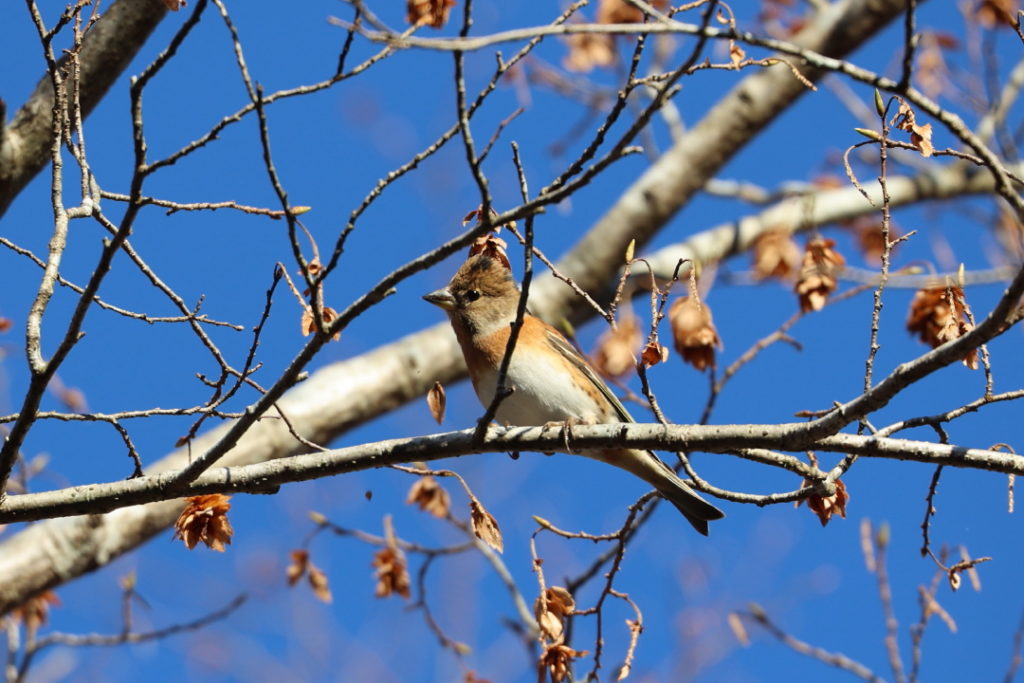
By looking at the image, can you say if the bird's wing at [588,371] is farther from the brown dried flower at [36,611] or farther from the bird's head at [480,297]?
the brown dried flower at [36,611]

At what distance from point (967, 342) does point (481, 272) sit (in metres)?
2.93

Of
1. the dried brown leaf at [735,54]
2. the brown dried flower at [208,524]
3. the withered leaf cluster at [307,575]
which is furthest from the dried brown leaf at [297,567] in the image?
the dried brown leaf at [735,54]

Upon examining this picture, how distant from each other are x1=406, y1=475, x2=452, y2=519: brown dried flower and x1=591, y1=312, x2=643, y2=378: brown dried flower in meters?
0.97

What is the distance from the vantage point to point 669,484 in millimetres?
4508

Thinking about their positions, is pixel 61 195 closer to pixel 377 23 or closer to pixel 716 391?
pixel 377 23

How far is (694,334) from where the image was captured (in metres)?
4.39

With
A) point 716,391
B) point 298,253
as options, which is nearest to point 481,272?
point 716,391

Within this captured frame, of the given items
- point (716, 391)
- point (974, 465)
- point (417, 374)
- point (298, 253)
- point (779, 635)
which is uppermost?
point (417, 374)

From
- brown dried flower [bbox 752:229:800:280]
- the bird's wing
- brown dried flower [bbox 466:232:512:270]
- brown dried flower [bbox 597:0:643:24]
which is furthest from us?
brown dried flower [bbox 597:0:643:24]

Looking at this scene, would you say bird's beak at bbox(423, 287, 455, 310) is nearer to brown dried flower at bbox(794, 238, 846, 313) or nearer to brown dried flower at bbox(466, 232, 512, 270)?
brown dried flower at bbox(466, 232, 512, 270)

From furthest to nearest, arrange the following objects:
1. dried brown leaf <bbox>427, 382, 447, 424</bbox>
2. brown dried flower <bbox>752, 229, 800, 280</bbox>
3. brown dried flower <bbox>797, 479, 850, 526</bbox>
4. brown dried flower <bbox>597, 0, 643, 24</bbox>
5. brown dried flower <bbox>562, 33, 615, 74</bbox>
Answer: brown dried flower <bbox>562, 33, 615, 74</bbox> → brown dried flower <bbox>597, 0, 643, 24</bbox> → brown dried flower <bbox>752, 229, 800, 280</bbox> → dried brown leaf <bbox>427, 382, 447, 424</bbox> → brown dried flower <bbox>797, 479, 850, 526</bbox>

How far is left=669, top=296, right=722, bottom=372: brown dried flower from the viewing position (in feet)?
14.3

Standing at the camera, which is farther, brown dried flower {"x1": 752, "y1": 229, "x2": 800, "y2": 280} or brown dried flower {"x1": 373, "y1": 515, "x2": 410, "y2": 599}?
brown dried flower {"x1": 752, "y1": 229, "x2": 800, "y2": 280}

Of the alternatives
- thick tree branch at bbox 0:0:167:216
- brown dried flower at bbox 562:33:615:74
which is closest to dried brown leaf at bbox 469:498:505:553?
thick tree branch at bbox 0:0:167:216
